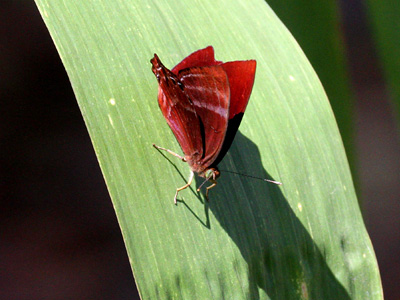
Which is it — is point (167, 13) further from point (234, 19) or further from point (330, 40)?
point (330, 40)

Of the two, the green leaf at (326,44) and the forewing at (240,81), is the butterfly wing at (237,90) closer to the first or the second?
the forewing at (240,81)

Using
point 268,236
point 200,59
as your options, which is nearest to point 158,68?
point 200,59

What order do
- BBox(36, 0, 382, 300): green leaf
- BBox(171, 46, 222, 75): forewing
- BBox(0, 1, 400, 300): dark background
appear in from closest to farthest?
BBox(36, 0, 382, 300): green leaf → BBox(171, 46, 222, 75): forewing → BBox(0, 1, 400, 300): dark background

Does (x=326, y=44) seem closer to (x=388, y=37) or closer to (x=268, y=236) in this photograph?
→ (x=388, y=37)

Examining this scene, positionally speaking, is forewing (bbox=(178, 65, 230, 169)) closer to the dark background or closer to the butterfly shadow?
the butterfly shadow

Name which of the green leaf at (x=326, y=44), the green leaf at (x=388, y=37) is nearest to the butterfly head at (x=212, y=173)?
the green leaf at (x=326, y=44)

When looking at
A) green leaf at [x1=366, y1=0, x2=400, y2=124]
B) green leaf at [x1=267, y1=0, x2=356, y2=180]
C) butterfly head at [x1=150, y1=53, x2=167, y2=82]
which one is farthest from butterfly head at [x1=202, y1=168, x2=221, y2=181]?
green leaf at [x1=366, y1=0, x2=400, y2=124]
